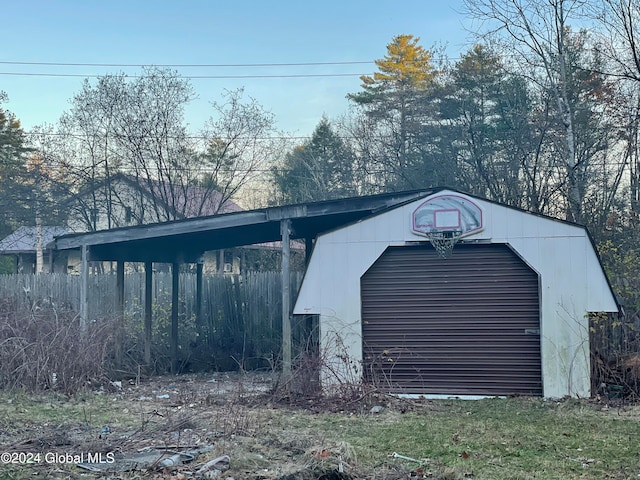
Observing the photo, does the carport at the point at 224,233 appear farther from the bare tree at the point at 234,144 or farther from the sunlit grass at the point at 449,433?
the bare tree at the point at 234,144

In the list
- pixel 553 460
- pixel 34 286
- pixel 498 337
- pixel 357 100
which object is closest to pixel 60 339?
pixel 34 286

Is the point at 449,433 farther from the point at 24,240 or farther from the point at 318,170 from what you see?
the point at 24,240

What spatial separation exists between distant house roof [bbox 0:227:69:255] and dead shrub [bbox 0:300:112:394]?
20.5 metres

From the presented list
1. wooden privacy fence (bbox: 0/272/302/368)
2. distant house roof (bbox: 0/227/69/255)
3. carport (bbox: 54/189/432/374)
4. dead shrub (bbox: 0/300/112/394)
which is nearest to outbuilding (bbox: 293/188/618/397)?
carport (bbox: 54/189/432/374)

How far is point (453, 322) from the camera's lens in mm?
9938

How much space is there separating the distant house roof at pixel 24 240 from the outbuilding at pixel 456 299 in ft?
74.7

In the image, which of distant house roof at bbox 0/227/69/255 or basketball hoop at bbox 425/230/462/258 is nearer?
basketball hoop at bbox 425/230/462/258

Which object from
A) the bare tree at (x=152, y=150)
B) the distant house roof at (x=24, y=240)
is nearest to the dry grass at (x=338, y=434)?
the bare tree at (x=152, y=150)

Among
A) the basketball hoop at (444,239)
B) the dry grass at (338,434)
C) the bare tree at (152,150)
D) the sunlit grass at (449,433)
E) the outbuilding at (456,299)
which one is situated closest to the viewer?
the dry grass at (338,434)

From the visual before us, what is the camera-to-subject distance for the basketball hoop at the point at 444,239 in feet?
32.3

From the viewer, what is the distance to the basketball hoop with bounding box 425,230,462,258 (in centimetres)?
984

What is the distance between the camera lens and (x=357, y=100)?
89.3 feet

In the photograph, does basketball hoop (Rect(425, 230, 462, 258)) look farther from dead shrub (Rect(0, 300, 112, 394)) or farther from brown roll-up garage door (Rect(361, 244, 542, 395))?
dead shrub (Rect(0, 300, 112, 394))

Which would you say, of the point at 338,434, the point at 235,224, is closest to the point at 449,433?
the point at 338,434
